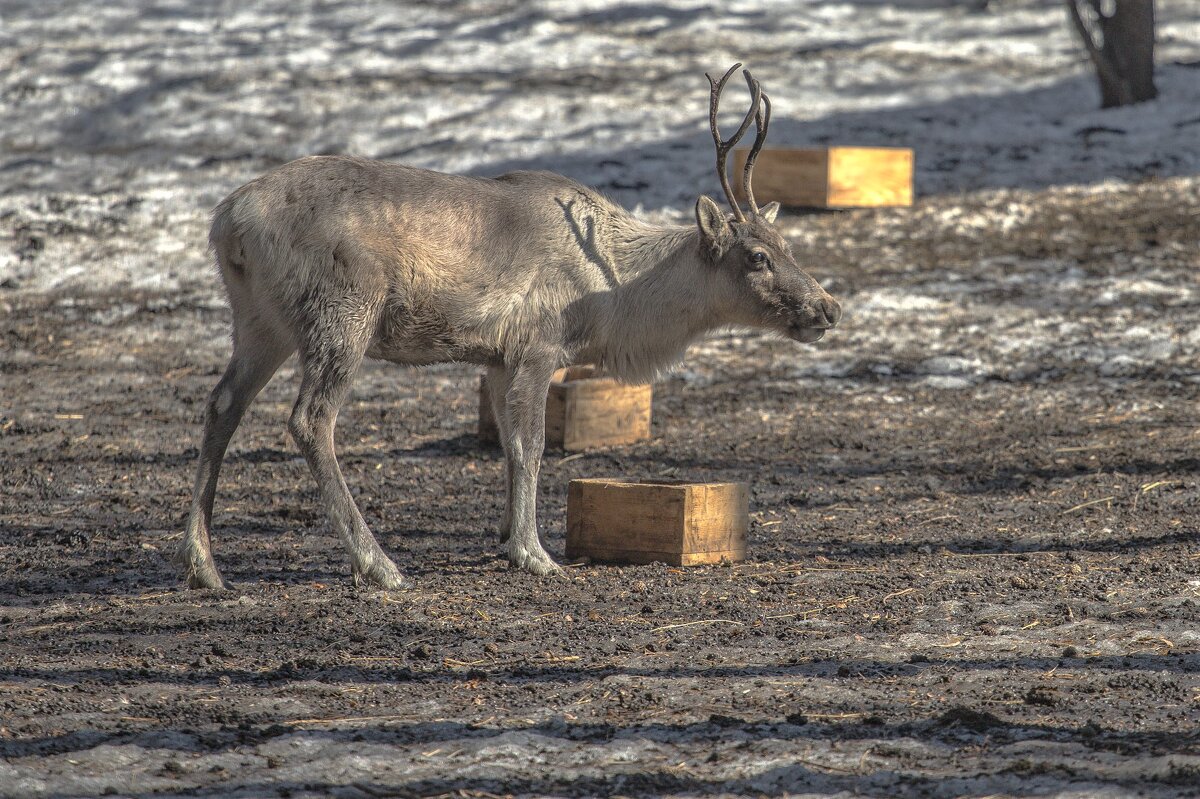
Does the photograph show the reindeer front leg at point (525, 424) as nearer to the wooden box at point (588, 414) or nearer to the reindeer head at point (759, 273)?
the reindeer head at point (759, 273)

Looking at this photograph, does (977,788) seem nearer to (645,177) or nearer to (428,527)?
(428,527)

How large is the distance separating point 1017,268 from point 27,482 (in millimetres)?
8061

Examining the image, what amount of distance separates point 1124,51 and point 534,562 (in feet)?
37.7

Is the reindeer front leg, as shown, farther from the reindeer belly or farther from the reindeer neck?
the reindeer neck

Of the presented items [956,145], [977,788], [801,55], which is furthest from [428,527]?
[801,55]

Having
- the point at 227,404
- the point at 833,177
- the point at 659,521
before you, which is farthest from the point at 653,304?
the point at 833,177

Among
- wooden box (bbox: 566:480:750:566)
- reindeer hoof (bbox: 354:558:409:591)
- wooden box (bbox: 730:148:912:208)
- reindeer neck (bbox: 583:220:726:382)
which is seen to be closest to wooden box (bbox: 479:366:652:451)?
reindeer neck (bbox: 583:220:726:382)

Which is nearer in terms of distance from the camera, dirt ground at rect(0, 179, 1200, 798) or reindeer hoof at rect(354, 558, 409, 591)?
dirt ground at rect(0, 179, 1200, 798)

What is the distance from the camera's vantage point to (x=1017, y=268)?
40.9ft

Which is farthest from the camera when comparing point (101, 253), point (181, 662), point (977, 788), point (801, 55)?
point (801, 55)

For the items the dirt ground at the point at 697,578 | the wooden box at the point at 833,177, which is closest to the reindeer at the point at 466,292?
the dirt ground at the point at 697,578

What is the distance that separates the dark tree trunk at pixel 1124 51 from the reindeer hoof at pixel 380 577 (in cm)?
1137

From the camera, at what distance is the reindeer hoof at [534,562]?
21.6ft

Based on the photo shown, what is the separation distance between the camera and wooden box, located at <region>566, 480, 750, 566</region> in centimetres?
662
